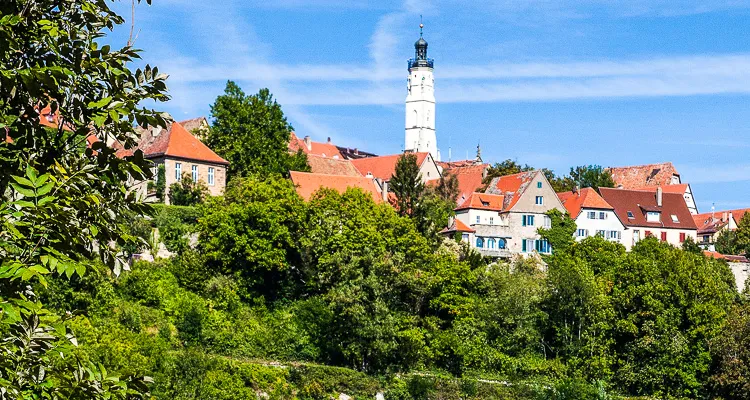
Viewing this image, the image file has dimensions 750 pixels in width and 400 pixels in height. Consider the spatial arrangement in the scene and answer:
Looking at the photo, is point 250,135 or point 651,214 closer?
point 250,135

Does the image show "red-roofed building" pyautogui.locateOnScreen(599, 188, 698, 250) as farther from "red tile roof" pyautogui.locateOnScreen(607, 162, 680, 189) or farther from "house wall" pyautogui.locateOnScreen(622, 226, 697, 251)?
"red tile roof" pyautogui.locateOnScreen(607, 162, 680, 189)

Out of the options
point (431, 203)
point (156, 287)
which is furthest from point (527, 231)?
point (156, 287)

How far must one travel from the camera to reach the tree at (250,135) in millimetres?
62906

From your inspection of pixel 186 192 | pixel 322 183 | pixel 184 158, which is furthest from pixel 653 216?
pixel 186 192

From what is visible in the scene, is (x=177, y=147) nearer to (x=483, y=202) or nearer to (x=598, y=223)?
(x=483, y=202)

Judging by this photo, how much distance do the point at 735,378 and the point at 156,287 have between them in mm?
25142

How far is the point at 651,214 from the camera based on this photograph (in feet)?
247

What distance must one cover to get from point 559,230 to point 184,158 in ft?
76.8

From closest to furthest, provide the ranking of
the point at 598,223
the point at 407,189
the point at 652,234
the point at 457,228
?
1. the point at 407,189
2. the point at 457,228
3. the point at 598,223
4. the point at 652,234

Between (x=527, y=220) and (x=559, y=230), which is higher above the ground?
(x=527, y=220)

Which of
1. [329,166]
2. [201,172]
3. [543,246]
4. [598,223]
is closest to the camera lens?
[201,172]

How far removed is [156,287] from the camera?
144 feet

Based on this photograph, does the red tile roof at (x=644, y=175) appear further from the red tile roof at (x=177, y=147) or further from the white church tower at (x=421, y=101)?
the red tile roof at (x=177, y=147)

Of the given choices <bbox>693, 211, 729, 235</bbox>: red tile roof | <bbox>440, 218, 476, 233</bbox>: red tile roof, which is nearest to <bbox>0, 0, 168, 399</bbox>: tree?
<bbox>440, 218, 476, 233</bbox>: red tile roof
